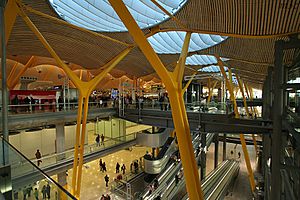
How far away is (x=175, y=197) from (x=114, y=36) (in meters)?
15.1

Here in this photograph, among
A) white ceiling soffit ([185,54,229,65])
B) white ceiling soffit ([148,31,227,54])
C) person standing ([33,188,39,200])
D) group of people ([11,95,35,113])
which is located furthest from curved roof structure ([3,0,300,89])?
person standing ([33,188,39,200])

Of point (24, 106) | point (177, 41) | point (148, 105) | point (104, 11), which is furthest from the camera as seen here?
point (177, 41)

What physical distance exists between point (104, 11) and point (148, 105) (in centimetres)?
928

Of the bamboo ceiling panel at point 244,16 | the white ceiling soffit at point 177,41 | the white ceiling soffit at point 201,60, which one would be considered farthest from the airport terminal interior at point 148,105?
the white ceiling soffit at point 201,60

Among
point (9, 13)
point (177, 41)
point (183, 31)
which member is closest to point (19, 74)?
point (9, 13)

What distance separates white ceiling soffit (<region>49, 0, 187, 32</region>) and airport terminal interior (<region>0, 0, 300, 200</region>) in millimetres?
81

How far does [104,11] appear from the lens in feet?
51.9

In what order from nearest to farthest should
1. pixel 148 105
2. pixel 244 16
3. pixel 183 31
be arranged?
pixel 244 16, pixel 183 31, pixel 148 105

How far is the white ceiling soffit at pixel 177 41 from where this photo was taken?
1924 cm

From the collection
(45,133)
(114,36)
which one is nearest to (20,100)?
(45,133)

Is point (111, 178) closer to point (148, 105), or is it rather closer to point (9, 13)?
point (148, 105)

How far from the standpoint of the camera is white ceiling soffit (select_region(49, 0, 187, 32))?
567 inches

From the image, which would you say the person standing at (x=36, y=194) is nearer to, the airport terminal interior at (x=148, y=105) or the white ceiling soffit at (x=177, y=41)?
the airport terminal interior at (x=148, y=105)

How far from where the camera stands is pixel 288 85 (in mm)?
9734
